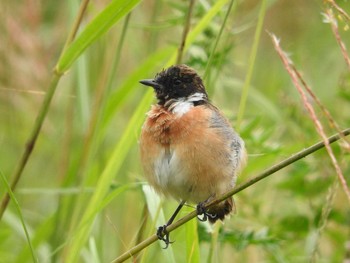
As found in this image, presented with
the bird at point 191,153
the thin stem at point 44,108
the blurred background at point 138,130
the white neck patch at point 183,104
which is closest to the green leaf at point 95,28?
the thin stem at point 44,108

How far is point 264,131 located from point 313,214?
0.59 metres

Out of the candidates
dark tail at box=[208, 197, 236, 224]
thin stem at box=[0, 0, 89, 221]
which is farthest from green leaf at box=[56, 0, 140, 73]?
dark tail at box=[208, 197, 236, 224]

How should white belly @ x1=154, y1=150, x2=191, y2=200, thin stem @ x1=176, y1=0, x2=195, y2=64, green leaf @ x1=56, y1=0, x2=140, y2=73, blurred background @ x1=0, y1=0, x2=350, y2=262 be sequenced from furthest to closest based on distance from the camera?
Result: 1. blurred background @ x1=0, y1=0, x2=350, y2=262
2. white belly @ x1=154, y1=150, x2=191, y2=200
3. thin stem @ x1=176, y1=0, x2=195, y2=64
4. green leaf @ x1=56, y1=0, x2=140, y2=73

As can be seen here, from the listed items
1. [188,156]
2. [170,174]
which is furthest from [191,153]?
[170,174]

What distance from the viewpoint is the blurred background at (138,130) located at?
3486 millimetres

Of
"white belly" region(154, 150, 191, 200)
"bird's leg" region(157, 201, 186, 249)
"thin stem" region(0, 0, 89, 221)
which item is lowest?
"bird's leg" region(157, 201, 186, 249)

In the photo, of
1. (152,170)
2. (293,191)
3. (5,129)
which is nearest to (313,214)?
(293,191)

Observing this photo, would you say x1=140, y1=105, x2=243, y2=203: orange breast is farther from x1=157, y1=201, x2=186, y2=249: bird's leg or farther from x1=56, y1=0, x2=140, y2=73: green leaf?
x1=56, y1=0, x2=140, y2=73: green leaf

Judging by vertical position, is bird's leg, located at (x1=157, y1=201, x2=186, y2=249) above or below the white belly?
below

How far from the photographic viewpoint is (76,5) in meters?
3.36

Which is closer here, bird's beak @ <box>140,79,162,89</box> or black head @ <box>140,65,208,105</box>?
bird's beak @ <box>140,79,162,89</box>

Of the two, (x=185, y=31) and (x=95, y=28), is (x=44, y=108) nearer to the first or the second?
(x=95, y=28)

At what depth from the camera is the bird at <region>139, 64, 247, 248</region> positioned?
338 cm

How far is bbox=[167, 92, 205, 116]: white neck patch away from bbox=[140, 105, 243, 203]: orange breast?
57 millimetres
